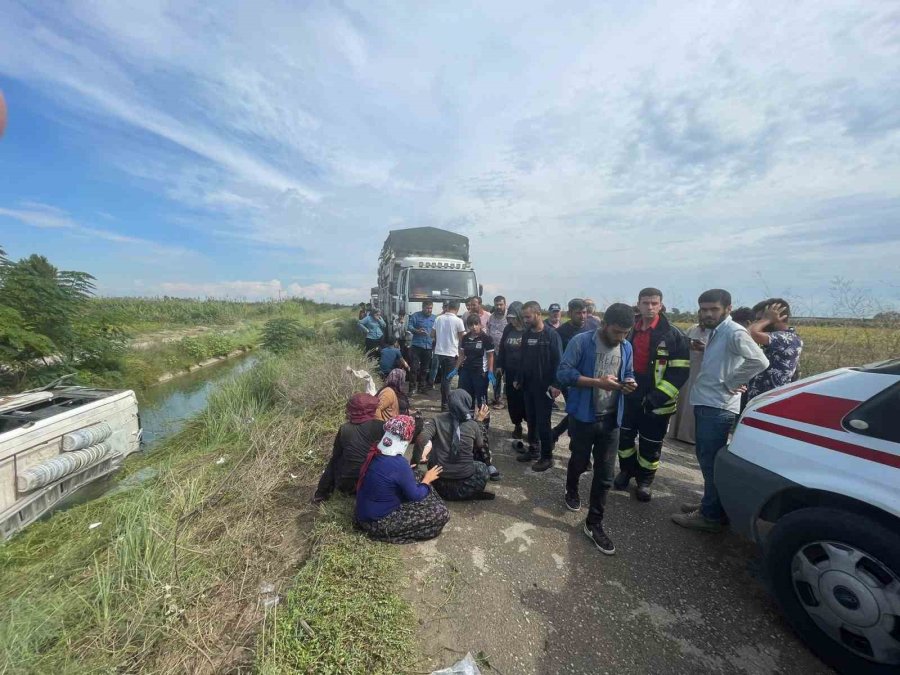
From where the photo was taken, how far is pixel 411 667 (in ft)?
5.85

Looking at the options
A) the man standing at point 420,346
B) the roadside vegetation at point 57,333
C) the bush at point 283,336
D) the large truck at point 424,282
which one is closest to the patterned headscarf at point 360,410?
the man standing at point 420,346

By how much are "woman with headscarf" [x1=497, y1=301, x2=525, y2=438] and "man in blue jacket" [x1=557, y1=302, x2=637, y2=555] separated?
1348mm

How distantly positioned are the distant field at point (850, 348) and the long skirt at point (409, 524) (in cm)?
602

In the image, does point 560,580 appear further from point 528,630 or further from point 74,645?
point 74,645

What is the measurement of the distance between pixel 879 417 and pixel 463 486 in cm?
269

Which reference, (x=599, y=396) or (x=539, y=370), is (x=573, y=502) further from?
(x=539, y=370)

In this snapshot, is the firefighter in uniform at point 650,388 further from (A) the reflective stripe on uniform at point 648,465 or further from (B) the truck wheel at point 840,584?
(B) the truck wheel at point 840,584

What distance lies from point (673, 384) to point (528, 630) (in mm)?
2224

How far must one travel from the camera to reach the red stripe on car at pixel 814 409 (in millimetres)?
1847

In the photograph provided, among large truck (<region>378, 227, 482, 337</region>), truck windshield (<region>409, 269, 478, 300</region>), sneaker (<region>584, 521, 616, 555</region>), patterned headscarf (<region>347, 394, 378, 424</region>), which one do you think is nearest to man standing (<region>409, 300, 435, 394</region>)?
large truck (<region>378, 227, 482, 337</region>)

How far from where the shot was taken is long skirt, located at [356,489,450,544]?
2.68m

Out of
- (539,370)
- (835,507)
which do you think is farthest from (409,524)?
(835,507)

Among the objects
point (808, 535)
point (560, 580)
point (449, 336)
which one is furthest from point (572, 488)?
point (449, 336)

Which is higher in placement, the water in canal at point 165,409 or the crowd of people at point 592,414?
the crowd of people at point 592,414
